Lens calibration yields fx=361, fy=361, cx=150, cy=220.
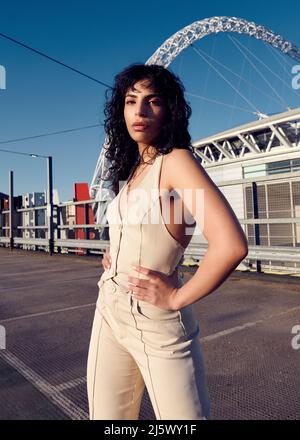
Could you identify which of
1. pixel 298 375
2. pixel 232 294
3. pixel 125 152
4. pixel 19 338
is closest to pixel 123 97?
pixel 125 152

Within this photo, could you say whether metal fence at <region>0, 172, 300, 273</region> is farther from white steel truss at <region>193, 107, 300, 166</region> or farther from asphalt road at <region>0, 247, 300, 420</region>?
white steel truss at <region>193, 107, 300, 166</region>

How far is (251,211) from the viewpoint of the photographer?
698cm

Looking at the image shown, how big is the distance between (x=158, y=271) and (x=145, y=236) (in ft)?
0.43

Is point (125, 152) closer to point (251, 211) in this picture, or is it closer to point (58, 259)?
point (251, 211)

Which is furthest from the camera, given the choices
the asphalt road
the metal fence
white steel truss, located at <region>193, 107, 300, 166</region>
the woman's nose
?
white steel truss, located at <region>193, 107, 300, 166</region>

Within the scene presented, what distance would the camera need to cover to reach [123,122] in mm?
1855

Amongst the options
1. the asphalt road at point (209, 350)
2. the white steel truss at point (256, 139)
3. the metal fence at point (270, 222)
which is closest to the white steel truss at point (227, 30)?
the white steel truss at point (256, 139)

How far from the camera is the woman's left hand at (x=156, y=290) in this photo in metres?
1.22

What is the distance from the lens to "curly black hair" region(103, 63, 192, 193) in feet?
4.74

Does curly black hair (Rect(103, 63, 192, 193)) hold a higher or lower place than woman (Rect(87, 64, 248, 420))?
higher

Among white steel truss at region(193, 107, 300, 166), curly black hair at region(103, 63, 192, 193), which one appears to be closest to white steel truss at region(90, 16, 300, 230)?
white steel truss at region(193, 107, 300, 166)

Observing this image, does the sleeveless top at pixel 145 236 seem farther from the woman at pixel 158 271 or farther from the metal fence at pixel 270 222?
the metal fence at pixel 270 222

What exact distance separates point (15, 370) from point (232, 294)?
331 cm

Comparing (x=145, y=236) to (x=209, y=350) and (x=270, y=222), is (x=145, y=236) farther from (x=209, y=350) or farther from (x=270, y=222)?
(x=270, y=222)
